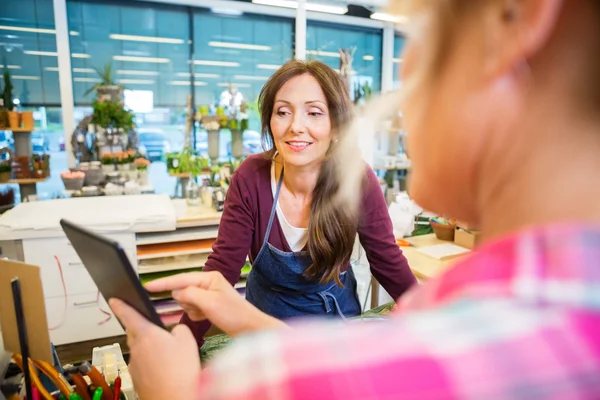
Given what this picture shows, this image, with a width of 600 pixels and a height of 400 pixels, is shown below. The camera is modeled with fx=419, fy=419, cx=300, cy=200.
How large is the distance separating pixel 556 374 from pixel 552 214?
0.39 ft

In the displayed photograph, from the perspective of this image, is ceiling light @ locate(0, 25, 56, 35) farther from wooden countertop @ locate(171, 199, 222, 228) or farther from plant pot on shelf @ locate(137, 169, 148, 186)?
wooden countertop @ locate(171, 199, 222, 228)

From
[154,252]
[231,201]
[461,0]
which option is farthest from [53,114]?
[461,0]

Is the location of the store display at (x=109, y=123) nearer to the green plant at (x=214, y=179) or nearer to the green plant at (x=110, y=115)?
the green plant at (x=110, y=115)

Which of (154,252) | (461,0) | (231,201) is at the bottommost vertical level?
(154,252)

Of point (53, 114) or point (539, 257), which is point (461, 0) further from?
point (53, 114)

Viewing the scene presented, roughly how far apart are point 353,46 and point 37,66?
3764 mm

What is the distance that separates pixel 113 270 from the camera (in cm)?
57

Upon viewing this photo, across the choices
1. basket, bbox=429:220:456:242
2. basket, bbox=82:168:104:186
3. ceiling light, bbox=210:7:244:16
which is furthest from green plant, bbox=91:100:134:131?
basket, bbox=429:220:456:242

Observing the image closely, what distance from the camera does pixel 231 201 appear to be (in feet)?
4.42

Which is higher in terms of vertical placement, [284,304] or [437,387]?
[437,387]

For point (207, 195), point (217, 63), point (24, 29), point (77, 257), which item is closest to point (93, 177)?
point (207, 195)

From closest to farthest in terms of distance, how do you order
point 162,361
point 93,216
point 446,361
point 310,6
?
point 446,361
point 162,361
point 93,216
point 310,6

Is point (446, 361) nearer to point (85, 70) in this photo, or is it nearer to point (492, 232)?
point (492, 232)

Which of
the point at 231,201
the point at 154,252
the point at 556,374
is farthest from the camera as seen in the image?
the point at 154,252
